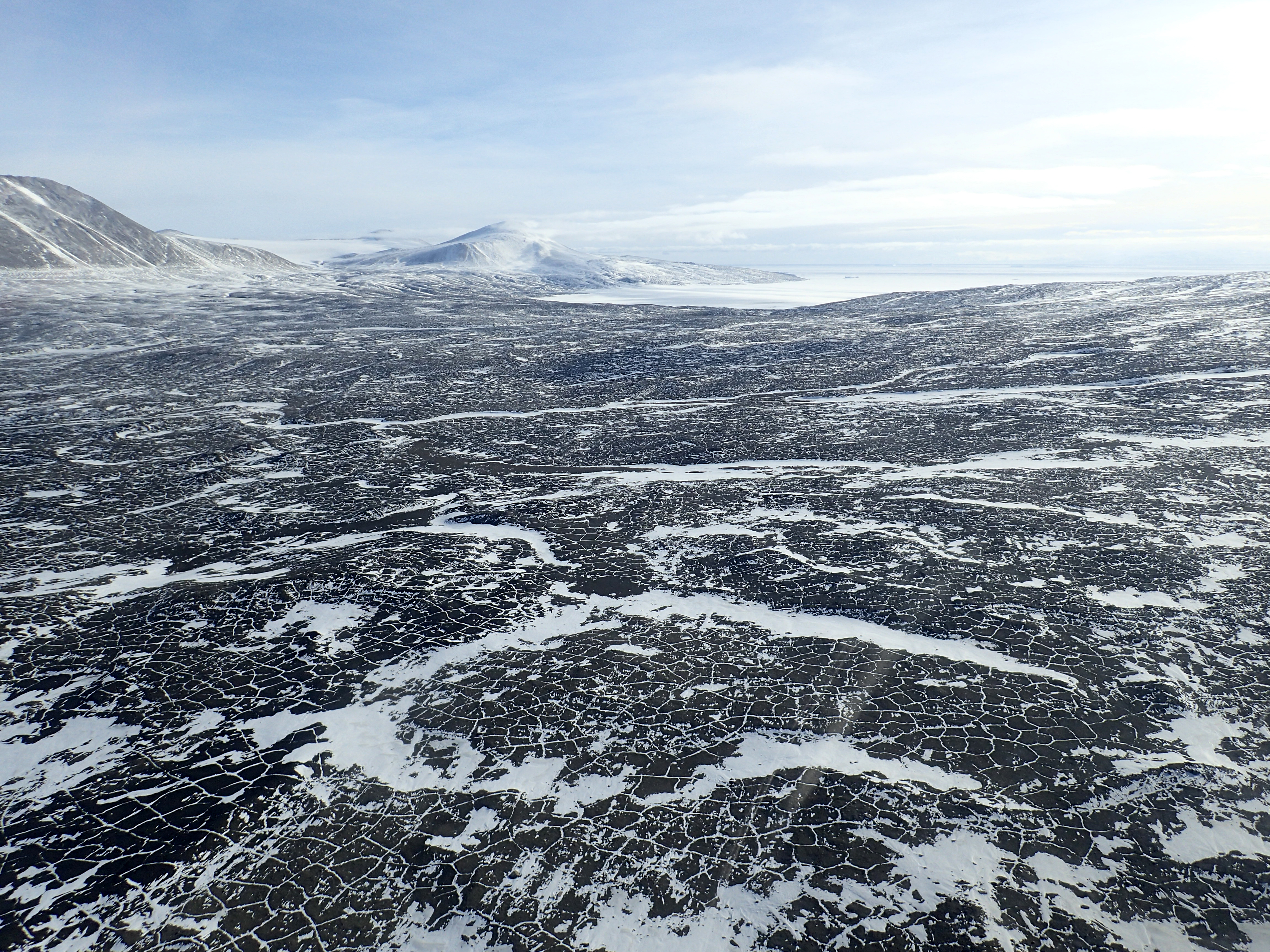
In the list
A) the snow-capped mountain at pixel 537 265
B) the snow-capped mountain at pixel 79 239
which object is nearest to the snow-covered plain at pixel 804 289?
the snow-capped mountain at pixel 537 265

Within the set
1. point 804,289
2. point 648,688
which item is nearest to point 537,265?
point 804,289

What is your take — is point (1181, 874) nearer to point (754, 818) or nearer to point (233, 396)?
point (754, 818)

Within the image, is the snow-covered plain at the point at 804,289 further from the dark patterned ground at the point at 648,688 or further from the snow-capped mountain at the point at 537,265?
the dark patterned ground at the point at 648,688

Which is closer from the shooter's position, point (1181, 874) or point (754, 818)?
point (1181, 874)

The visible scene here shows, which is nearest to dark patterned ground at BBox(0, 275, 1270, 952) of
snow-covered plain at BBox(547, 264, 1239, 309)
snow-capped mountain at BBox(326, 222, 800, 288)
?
snow-covered plain at BBox(547, 264, 1239, 309)

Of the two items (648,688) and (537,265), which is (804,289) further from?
(648,688)

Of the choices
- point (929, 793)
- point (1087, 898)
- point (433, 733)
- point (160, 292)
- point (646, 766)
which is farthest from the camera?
point (160, 292)

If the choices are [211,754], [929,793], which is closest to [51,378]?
[211,754]
